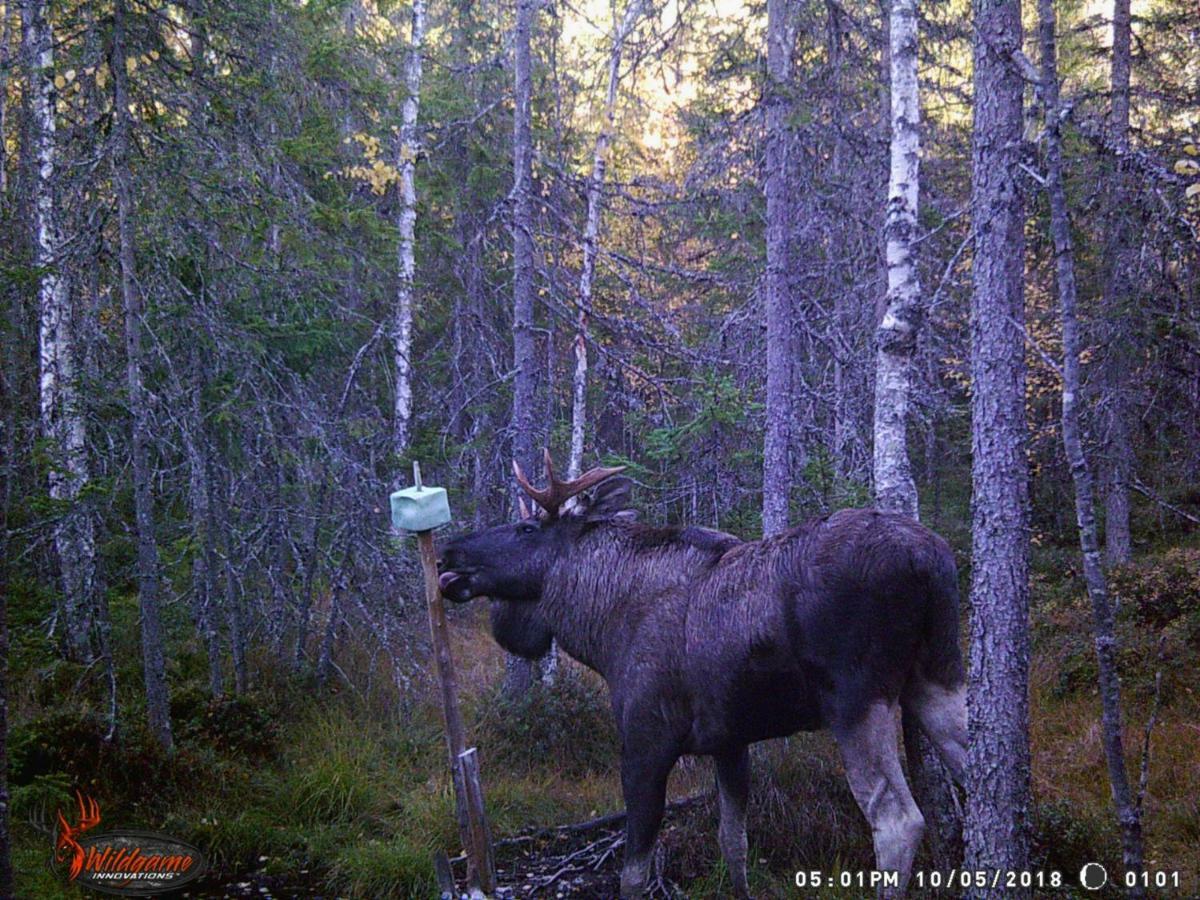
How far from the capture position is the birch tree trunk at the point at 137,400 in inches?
250

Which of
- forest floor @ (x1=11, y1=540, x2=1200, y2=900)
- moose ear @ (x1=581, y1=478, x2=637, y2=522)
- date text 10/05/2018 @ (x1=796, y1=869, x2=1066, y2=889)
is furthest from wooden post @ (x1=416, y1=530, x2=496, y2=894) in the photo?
date text 10/05/2018 @ (x1=796, y1=869, x2=1066, y2=889)

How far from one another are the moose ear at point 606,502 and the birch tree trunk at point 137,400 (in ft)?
10.7

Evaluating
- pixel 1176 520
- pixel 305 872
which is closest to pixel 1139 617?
pixel 1176 520

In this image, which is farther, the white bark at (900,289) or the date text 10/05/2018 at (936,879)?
the white bark at (900,289)

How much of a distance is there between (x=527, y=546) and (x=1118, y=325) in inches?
333

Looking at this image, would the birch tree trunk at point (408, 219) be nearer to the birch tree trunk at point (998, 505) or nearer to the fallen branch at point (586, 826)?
the fallen branch at point (586, 826)

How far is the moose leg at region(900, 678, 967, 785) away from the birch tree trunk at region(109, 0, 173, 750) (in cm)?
527

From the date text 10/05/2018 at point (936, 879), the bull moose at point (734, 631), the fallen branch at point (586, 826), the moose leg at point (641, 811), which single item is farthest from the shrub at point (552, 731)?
the date text 10/05/2018 at point (936, 879)

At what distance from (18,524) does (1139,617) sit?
11.5 metres

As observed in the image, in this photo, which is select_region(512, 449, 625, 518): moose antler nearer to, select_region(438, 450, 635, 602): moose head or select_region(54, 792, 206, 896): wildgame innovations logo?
select_region(438, 450, 635, 602): moose head

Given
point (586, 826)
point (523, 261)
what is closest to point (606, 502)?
point (586, 826)

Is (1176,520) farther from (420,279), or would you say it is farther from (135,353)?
(135,353)

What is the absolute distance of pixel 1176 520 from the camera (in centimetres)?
1465

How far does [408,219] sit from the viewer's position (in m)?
12.9
